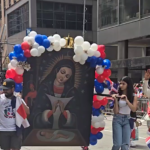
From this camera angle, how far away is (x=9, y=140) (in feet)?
16.7

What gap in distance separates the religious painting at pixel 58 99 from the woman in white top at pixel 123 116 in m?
0.83

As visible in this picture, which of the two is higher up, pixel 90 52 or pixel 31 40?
pixel 31 40

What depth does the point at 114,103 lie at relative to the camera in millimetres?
6094

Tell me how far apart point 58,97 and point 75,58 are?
2.87ft

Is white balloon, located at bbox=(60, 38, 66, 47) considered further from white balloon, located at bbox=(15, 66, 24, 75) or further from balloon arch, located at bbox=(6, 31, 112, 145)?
white balloon, located at bbox=(15, 66, 24, 75)

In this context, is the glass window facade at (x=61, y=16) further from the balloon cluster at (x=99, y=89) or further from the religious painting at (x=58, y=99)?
the religious painting at (x=58, y=99)

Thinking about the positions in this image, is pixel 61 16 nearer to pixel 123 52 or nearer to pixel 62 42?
pixel 123 52

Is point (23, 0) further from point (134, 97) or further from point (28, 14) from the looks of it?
point (134, 97)

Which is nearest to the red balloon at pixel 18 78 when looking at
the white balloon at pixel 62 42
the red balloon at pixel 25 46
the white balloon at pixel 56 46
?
the red balloon at pixel 25 46

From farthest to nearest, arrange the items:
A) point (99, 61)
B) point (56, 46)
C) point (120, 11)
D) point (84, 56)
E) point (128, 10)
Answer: point (120, 11) → point (128, 10) → point (99, 61) → point (84, 56) → point (56, 46)

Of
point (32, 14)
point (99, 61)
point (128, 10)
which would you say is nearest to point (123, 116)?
point (99, 61)

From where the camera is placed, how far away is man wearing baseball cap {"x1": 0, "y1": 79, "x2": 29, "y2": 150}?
504 cm

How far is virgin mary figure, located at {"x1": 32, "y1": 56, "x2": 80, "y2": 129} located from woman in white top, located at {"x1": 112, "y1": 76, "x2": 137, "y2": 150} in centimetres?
99

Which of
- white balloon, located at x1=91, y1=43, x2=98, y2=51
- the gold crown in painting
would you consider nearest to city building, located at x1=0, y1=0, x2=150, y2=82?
white balloon, located at x1=91, y1=43, x2=98, y2=51
